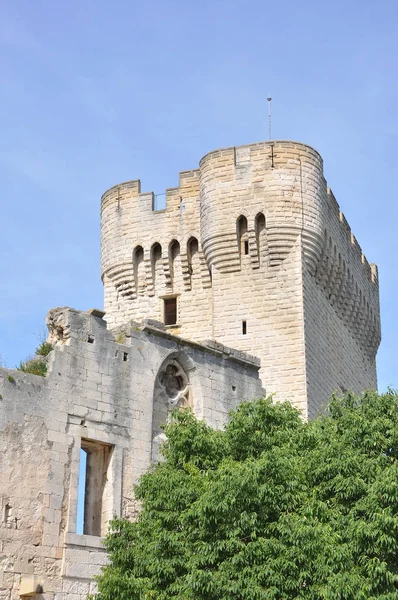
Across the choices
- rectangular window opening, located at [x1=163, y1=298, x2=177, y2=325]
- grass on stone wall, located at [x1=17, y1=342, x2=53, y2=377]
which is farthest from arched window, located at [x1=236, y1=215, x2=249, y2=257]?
grass on stone wall, located at [x1=17, y1=342, x2=53, y2=377]

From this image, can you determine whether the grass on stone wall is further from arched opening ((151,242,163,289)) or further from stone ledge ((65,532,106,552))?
arched opening ((151,242,163,289))

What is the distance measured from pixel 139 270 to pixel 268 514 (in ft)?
54.6

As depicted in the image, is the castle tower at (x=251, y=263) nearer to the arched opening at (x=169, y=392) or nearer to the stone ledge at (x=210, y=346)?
the stone ledge at (x=210, y=346)

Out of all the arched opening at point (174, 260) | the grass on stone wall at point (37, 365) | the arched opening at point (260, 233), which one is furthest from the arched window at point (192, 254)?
the grass on stone wall at point (37, 365)

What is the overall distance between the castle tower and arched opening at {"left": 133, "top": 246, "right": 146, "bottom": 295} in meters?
0.03

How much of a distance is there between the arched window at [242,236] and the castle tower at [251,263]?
27mm

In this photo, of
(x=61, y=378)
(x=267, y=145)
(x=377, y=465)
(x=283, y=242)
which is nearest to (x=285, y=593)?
(x=377, y=465)

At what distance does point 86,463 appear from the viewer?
1945 centimetres

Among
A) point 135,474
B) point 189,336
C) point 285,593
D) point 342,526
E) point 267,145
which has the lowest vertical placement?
point 285,593

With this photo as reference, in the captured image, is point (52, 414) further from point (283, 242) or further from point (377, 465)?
point (283, 242)

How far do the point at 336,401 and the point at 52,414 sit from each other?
491 centimetres

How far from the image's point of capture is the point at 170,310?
1237 inches

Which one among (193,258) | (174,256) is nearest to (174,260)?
(174,256)

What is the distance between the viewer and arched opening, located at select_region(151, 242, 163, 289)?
31.7m
